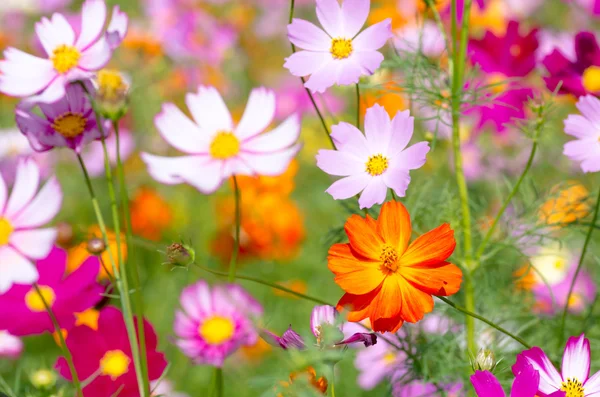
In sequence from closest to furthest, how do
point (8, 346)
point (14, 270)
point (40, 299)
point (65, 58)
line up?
point (14, 270) → point (65, 58) → point (40, 299) → point (8, 346)

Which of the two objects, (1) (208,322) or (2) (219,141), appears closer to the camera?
(2) (219,141)

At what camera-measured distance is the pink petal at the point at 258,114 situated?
61cm

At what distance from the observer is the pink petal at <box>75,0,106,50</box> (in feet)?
1.87

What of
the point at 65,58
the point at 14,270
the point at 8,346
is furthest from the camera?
the point at 8,346

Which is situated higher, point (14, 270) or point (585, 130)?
point (585, 130)

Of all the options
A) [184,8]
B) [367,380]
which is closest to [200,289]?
[367,380]

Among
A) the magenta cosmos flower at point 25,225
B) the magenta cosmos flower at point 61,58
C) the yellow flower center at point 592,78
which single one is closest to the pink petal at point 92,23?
the magenta cosmos flower at point 61,58

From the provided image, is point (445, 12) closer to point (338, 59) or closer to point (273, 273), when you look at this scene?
point (338, 59)

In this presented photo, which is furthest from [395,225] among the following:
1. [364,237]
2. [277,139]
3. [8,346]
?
[8,346]

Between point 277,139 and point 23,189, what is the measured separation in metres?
0.20

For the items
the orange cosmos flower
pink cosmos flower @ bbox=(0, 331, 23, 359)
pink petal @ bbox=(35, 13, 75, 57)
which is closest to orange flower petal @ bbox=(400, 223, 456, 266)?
the orange cosmos flower

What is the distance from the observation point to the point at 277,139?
591 millimetres

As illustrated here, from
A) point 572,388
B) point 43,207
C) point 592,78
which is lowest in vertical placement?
point 572,388

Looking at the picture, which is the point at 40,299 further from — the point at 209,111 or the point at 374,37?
the point at 374,37
